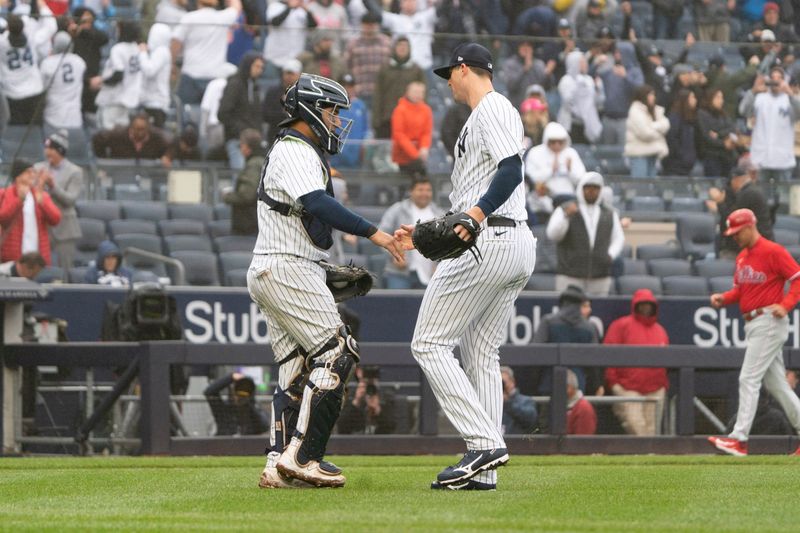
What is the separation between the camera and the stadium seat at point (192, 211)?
13.1 metres

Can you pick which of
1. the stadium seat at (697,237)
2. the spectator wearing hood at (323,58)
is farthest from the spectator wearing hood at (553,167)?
the spectator wearing hood at (323,58)

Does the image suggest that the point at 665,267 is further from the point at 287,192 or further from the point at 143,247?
the point at 287,192

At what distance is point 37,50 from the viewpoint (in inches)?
504

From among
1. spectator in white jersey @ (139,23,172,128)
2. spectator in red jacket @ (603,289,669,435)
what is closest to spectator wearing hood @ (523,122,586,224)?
spectator in red jacket @ (603,289,669,435)

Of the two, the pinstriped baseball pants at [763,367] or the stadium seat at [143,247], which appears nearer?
the pinstriped baseball pants at [763,367]

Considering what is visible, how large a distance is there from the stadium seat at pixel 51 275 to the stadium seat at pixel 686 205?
5467mm

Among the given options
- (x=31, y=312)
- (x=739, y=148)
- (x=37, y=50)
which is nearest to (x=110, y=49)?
(x=37, y=50)

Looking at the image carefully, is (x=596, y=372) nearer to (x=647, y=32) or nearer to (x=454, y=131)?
(x=454, y=131)

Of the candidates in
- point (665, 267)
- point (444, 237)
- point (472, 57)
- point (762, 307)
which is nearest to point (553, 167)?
point (665, 267)

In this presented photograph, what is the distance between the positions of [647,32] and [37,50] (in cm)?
733

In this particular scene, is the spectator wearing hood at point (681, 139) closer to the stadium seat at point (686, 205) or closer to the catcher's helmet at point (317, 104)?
the stadium seat at point (686, 205)

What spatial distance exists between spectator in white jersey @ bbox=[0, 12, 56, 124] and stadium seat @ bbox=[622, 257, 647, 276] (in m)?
5.23

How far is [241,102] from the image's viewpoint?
1335 cm

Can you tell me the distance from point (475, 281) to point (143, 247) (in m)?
6.76
